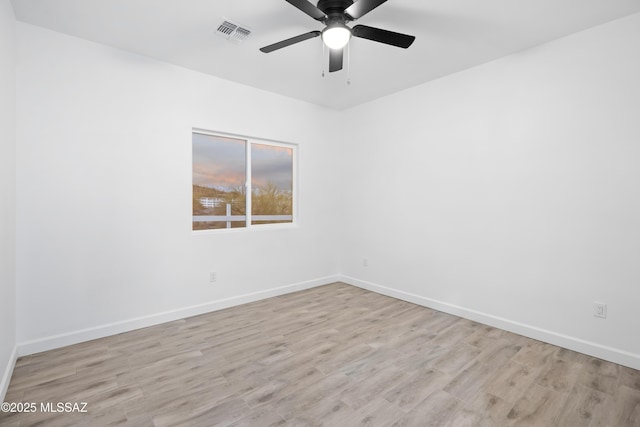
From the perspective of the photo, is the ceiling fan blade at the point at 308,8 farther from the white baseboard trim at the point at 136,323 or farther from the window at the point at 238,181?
the white baseboard trim at the point at 136,323

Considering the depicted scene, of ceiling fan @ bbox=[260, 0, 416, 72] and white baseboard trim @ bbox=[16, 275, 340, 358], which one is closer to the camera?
ceiling fan @ bbox=[260, 0, 416, 72]

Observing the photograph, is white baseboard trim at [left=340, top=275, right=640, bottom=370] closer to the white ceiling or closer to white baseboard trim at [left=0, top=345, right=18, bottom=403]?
the white ceiling

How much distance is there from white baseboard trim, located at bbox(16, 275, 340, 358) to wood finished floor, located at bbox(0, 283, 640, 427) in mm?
84

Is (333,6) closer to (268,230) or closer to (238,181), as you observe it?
(238,181)

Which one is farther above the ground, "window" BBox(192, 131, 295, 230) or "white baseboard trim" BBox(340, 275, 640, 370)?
"window" BBox(192, 131, 295, 230)

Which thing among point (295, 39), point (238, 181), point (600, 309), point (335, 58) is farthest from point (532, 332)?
point (238, 181)

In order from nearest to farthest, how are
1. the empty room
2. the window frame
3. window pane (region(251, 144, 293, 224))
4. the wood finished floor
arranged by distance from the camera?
1. the wood finished floor
2. the empty room
3. the window frame
4. window pane (region(251, 144, 293, 224))

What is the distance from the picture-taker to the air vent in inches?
98.2

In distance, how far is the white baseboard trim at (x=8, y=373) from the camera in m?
1.92

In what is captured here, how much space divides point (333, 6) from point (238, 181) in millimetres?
2499

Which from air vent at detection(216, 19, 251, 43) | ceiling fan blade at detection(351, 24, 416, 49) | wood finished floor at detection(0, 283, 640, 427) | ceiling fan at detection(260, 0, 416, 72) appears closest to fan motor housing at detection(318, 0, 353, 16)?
ceiling fan at detection(260, 0, 416, 72)

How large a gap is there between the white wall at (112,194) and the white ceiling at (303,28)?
267 mm

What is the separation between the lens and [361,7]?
192 cm

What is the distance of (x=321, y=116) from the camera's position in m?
4.61
